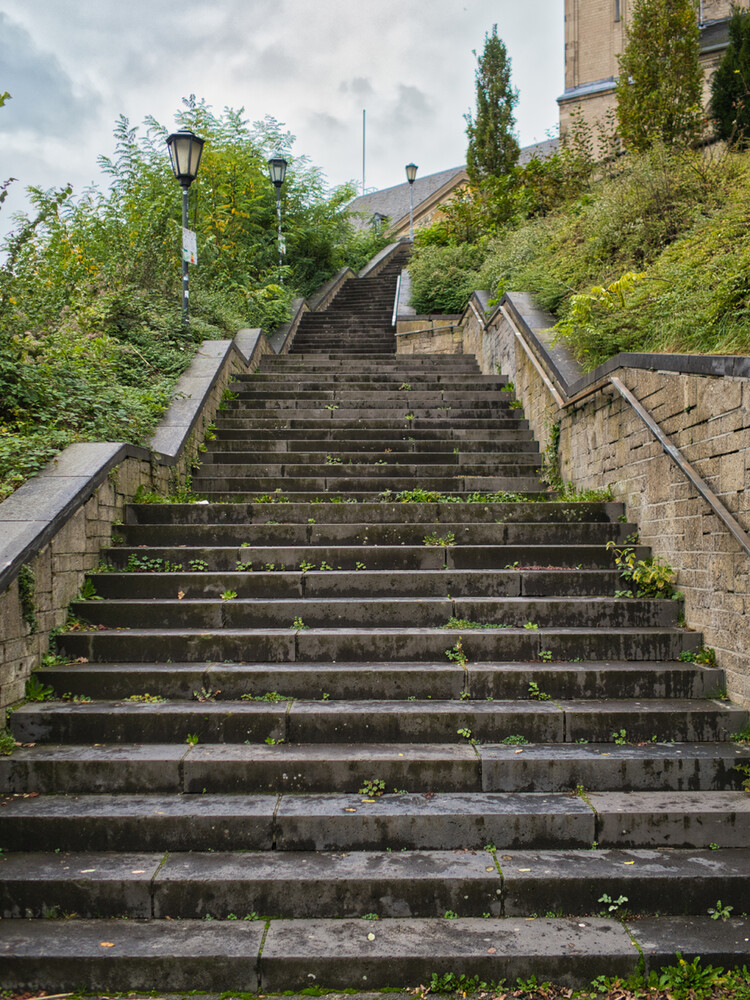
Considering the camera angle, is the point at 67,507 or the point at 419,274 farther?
the point at 419,274

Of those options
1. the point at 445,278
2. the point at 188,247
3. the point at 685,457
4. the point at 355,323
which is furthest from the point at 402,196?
the point at 685,457

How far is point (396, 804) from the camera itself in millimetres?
3332

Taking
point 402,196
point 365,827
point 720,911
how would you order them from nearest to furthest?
point 720,911
point 365,827
point 402,196

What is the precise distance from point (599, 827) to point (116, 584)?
135 inches

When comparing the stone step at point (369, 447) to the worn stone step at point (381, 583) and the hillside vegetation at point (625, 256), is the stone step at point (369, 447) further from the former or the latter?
the worn stone step at point (381, 583)

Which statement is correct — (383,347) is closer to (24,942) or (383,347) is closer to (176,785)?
(176,785)

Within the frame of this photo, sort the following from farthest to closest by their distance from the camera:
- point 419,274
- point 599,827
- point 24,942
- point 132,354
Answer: point 419,274 < point 132,354 < point 599,827 < point 24,942

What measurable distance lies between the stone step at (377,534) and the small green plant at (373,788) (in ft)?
7.25

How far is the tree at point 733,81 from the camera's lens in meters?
11.7

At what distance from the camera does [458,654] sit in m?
4.27

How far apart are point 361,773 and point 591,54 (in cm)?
2375

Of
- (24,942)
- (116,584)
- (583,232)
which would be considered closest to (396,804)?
(24,942)

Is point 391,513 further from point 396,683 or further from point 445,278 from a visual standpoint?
point 445,278

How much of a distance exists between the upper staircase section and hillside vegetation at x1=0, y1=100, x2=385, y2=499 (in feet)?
2.58
